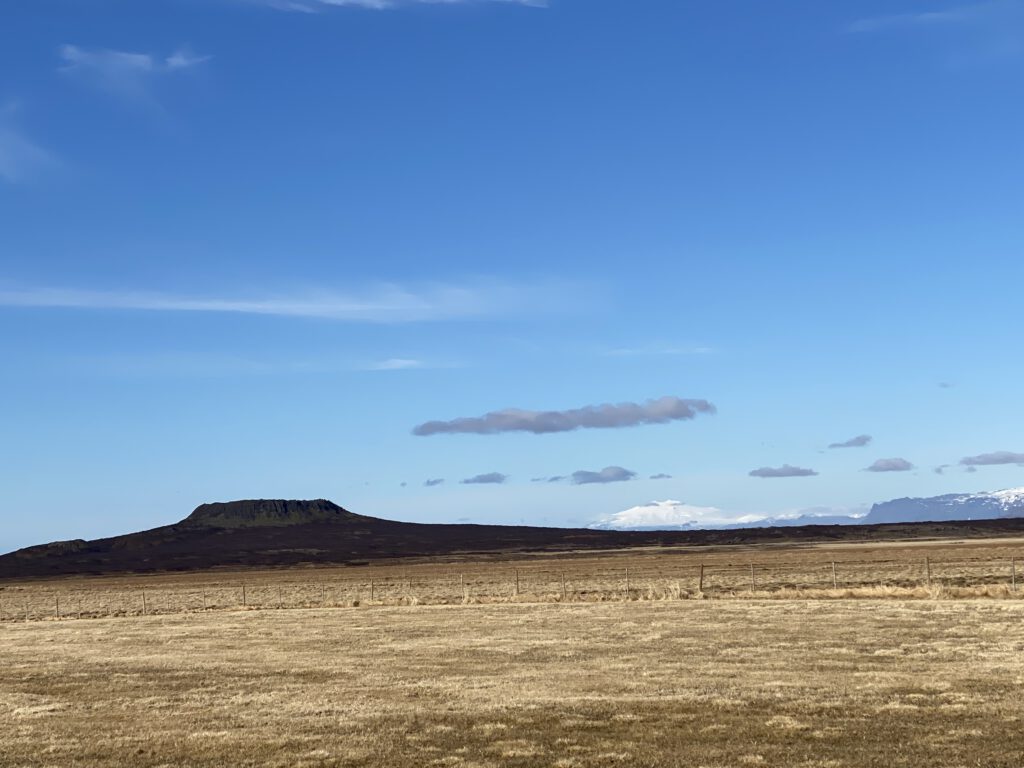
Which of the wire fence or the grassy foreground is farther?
the wire fence

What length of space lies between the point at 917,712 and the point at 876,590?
101 feet

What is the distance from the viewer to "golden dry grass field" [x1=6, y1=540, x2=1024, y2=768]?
18406 millimetres

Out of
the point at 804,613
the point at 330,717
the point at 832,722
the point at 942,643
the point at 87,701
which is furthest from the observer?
the point at 804,613

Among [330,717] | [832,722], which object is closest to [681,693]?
[832,722]

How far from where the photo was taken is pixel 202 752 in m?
18.9

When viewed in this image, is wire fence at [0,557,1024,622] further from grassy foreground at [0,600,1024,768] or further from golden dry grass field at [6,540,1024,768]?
grassy foreground at [0,600,1024,768]

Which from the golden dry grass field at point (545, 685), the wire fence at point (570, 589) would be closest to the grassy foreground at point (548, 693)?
the golden dry grass field at point (545, 685)

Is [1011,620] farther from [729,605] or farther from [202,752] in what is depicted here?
[202,752]

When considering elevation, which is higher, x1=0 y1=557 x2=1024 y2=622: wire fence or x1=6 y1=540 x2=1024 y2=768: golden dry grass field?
x1=0 y1=557 x2=1024 y2=622: wire fence

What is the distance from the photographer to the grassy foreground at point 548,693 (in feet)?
60.1

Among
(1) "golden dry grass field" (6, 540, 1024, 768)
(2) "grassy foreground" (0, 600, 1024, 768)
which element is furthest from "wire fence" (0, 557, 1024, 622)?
(2) "grassy foreground" (0, 600, 1024, 768)

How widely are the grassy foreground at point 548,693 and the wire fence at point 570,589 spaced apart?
11.4 metres

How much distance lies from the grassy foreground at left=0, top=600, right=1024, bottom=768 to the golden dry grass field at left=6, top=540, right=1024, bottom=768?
0.08m

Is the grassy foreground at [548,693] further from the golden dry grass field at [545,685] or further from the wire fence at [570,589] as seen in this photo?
the wire fence at [570,589]
